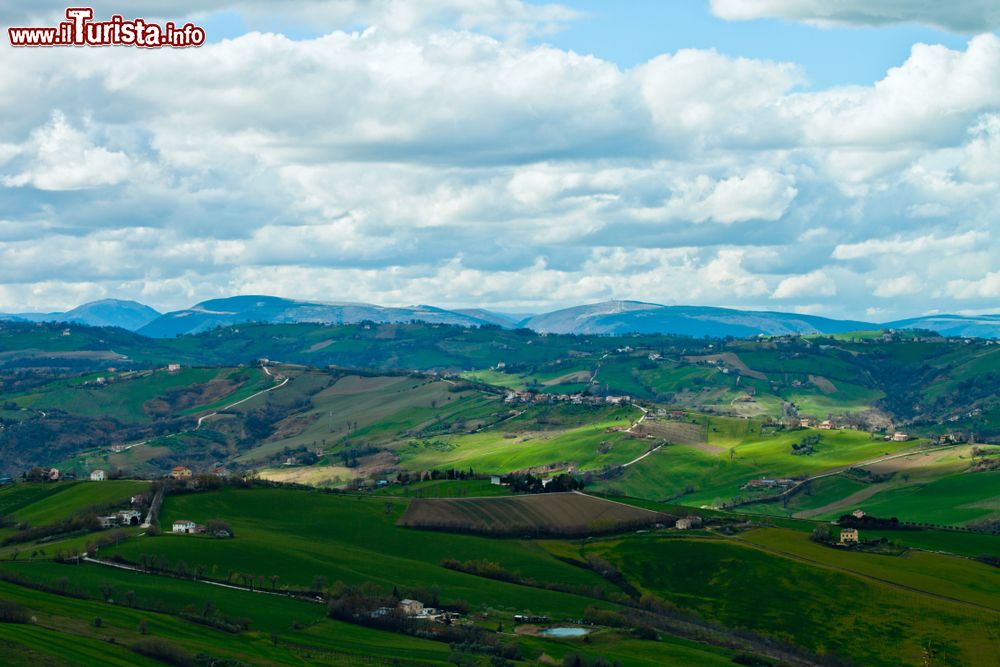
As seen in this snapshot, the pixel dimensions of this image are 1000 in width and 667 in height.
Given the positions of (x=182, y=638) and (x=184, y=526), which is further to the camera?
(x=184, y=526)

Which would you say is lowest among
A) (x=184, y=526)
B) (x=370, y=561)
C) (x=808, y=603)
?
(x=808, y=603)

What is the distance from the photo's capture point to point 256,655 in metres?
121

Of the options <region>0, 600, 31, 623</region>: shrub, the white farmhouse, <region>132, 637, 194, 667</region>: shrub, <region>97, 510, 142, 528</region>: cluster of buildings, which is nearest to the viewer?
<region>132, 637, 194, 667</region>: shrub

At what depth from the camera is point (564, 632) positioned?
147 meters

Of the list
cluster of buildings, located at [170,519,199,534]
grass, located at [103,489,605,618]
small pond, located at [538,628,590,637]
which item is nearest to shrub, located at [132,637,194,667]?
small pond, located at [538,628,590,637]

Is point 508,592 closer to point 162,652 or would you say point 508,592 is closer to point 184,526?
point 184,526

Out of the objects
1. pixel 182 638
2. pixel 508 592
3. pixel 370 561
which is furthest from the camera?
pixel 370 561

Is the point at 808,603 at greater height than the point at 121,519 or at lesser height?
lesser

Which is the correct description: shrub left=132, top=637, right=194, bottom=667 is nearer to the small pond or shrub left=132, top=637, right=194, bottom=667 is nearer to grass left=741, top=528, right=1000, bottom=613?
the small pond

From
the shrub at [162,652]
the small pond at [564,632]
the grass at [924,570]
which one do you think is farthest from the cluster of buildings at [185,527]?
the grass at [924,570]

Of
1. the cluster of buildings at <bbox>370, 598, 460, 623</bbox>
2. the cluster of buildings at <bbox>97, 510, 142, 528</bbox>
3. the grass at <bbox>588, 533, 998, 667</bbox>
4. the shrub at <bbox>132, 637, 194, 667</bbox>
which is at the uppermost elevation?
the cluster of buildings at <bbox>97, 510, 142, 528</bbox>

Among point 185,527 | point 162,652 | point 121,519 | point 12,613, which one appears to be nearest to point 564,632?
point 162,652

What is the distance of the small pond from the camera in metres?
144

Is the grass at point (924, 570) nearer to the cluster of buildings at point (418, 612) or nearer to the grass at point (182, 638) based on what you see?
the cluster of buildings at point (418, 612)
